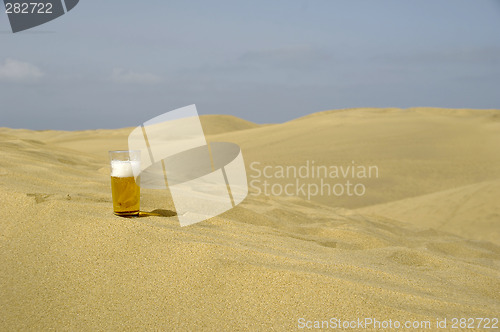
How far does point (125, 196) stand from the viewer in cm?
229

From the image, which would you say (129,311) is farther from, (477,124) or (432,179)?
(477,124)

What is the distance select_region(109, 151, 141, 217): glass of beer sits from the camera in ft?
7.47

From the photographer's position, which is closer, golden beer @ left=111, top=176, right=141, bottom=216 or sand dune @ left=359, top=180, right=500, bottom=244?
golden beer @ left=111, top=176, right=141, bottom=216

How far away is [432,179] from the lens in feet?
30.5

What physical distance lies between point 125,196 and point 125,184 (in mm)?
68

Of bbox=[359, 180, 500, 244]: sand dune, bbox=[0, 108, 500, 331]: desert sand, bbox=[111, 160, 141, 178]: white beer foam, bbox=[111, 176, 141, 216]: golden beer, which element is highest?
bbox=[111, 160, 141, 178]: white beer foam

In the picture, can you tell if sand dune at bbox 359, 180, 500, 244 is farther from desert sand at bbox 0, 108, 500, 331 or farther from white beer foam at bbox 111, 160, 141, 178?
white beer foam at bbox 111, 160, 141, 178

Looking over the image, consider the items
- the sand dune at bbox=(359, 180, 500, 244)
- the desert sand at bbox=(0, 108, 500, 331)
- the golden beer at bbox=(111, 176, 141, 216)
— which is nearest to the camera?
the desert sand at bbox=(0, 108, 500, 331)

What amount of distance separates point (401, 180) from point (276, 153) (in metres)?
4.03

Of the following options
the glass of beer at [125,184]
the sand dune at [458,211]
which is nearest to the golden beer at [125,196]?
the glass of beer at [125,184]

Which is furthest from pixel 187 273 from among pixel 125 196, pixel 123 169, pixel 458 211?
pixel 458 211

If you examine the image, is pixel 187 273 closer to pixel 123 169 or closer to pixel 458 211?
pixel 123 169

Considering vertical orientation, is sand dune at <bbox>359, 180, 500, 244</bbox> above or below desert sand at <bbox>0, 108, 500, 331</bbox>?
below

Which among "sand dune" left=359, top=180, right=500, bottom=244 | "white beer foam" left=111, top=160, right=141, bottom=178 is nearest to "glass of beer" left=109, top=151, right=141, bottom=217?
"white beer foam" left=111, top=160, right=141, bottom=178
